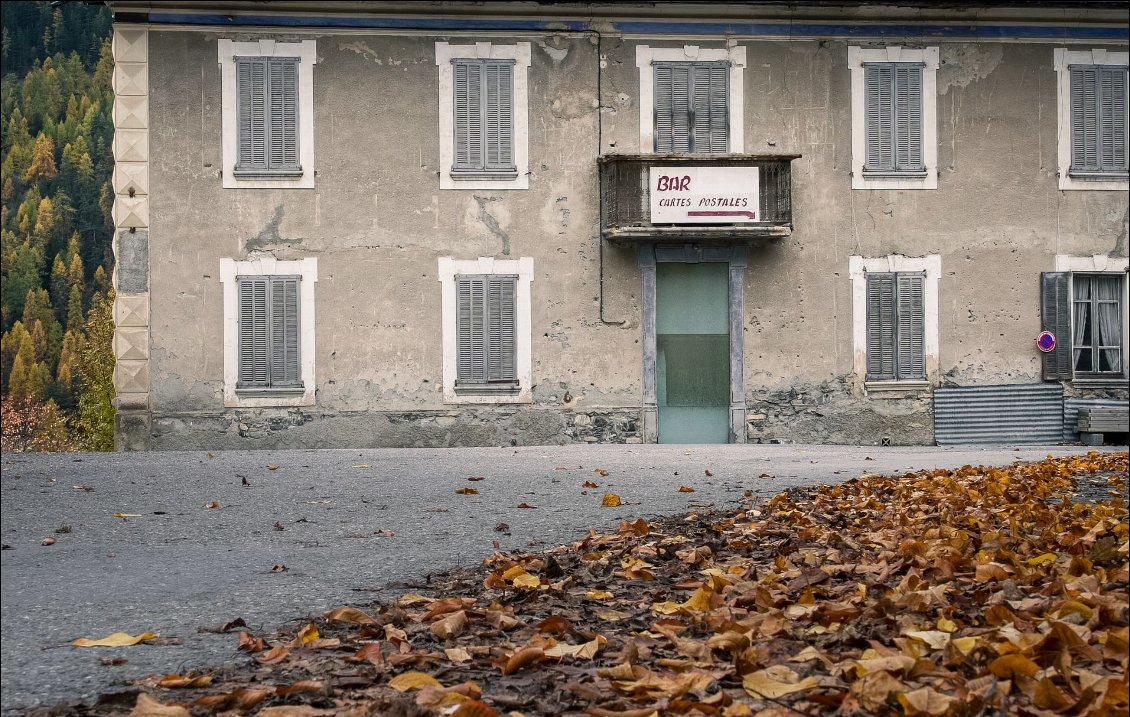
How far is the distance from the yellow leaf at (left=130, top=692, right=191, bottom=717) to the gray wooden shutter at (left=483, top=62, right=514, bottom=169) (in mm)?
15424

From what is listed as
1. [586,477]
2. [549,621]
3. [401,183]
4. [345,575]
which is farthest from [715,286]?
[549,621]

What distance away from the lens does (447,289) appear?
1814 centimetres

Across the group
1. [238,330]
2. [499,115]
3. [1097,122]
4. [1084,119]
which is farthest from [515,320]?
[1097,122]

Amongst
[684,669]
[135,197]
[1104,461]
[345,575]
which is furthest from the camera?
[135,197]

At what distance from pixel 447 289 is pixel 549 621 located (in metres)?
14.2

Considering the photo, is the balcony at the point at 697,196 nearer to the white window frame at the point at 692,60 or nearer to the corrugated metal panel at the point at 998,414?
the white window frame at the point at 692,60

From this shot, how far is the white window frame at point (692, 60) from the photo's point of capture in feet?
60.3

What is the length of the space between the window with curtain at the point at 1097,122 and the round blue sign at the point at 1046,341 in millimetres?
2469

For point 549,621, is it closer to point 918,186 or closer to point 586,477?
point 586,477

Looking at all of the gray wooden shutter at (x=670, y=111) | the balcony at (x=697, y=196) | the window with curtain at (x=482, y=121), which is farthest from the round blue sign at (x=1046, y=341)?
the window with curtain at (x=482, y=121)

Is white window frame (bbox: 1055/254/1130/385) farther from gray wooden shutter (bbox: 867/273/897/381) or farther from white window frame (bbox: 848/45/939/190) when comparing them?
gray wooden shutter (bbox: 867/273/897/381)

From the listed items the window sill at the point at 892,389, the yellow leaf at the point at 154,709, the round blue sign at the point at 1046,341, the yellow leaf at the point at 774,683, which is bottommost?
the yellow leaf at the point at 154,709

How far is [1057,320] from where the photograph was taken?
61.9ft

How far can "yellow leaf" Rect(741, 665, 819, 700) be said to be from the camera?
3.26 m
